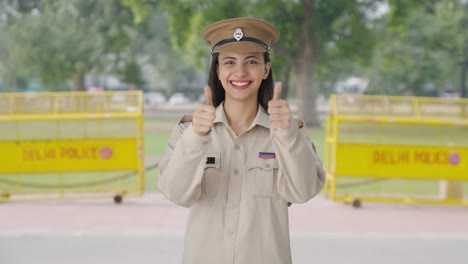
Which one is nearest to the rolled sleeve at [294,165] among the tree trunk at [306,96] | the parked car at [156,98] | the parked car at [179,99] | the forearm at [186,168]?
the forearm at [186,168]

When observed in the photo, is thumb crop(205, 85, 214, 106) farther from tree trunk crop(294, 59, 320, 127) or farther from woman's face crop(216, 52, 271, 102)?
tree trunk crop(294, 59, 320, 127)

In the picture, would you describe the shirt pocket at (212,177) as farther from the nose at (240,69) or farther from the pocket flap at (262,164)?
the nose at (240,69)

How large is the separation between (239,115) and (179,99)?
187 ft

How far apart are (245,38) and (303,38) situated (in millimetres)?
21952

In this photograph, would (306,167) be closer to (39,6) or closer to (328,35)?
(328,35)

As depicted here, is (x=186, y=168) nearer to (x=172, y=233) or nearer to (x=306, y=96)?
(x=172, y=233)

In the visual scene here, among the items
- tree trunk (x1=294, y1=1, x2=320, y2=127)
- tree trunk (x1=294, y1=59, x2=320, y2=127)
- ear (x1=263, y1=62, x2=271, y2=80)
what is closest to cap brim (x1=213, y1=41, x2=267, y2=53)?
ear (x1=263, y1=62, x2=271, y2=80)

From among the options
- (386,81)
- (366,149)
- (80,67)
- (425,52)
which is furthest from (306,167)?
(386,81)

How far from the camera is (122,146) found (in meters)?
8.24

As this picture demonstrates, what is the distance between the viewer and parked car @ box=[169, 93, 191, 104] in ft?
192

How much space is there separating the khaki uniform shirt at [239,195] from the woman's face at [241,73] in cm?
10

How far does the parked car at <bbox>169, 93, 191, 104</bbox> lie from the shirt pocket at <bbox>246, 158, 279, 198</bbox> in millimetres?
56370

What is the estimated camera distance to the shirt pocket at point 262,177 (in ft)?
6.89

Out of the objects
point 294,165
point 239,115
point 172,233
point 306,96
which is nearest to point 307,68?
point 306,96
